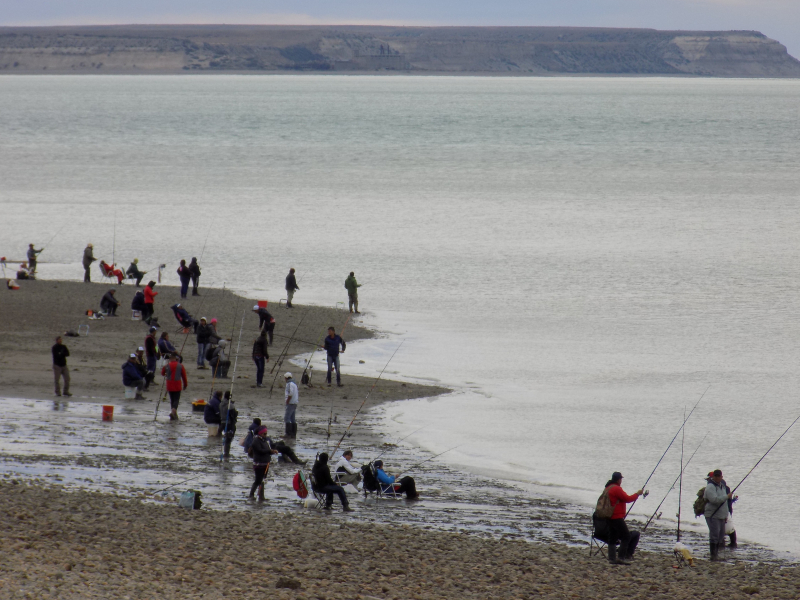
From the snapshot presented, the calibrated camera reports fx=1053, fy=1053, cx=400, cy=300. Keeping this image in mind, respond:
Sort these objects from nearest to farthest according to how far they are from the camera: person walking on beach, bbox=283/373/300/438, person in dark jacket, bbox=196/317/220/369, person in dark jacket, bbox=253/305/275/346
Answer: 1. person walking on beach, bbox=283/373/300/438
2. person in dark jacket, bbox=196/317/220/369
3. person in dark jacket, bbox=253/305/275/346

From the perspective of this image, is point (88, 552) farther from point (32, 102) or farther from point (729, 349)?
point (32, 102)

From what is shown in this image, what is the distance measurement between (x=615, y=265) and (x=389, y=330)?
1384 cm

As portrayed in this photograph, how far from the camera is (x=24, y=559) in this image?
A: 9.16 metres

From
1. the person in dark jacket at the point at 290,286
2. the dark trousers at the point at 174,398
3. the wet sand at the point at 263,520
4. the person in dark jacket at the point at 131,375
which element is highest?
the person in dark jacket at the point at 290,286

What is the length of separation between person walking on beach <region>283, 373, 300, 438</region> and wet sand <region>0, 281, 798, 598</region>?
38 cm

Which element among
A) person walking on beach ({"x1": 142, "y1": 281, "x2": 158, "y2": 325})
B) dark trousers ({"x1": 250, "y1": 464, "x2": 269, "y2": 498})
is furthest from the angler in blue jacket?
person walking on beach ({"x1": 142, "y1": 281, "x2": 158, "y2": 325})

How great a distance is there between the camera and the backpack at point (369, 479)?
12695 millimetres

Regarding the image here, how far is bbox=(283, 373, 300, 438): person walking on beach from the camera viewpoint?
14.3 metres


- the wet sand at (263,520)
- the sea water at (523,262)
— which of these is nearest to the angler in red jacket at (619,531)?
the wet sand at (263,520)

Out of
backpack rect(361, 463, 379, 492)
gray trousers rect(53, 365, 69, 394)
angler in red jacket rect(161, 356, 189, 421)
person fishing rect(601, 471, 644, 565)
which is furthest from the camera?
gray trousers rect(53, 365, 69, 394)

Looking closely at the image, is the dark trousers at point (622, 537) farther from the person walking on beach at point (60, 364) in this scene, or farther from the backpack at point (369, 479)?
the person walking on beach at point (60, 364)

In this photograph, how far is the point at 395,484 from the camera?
12656 millimetres

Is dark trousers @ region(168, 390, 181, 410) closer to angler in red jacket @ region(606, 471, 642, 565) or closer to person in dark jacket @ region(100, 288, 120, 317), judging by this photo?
angler in red jacket @ region(606, 471, 642, 565)

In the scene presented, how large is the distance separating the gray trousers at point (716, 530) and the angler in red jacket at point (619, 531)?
3.33ft
